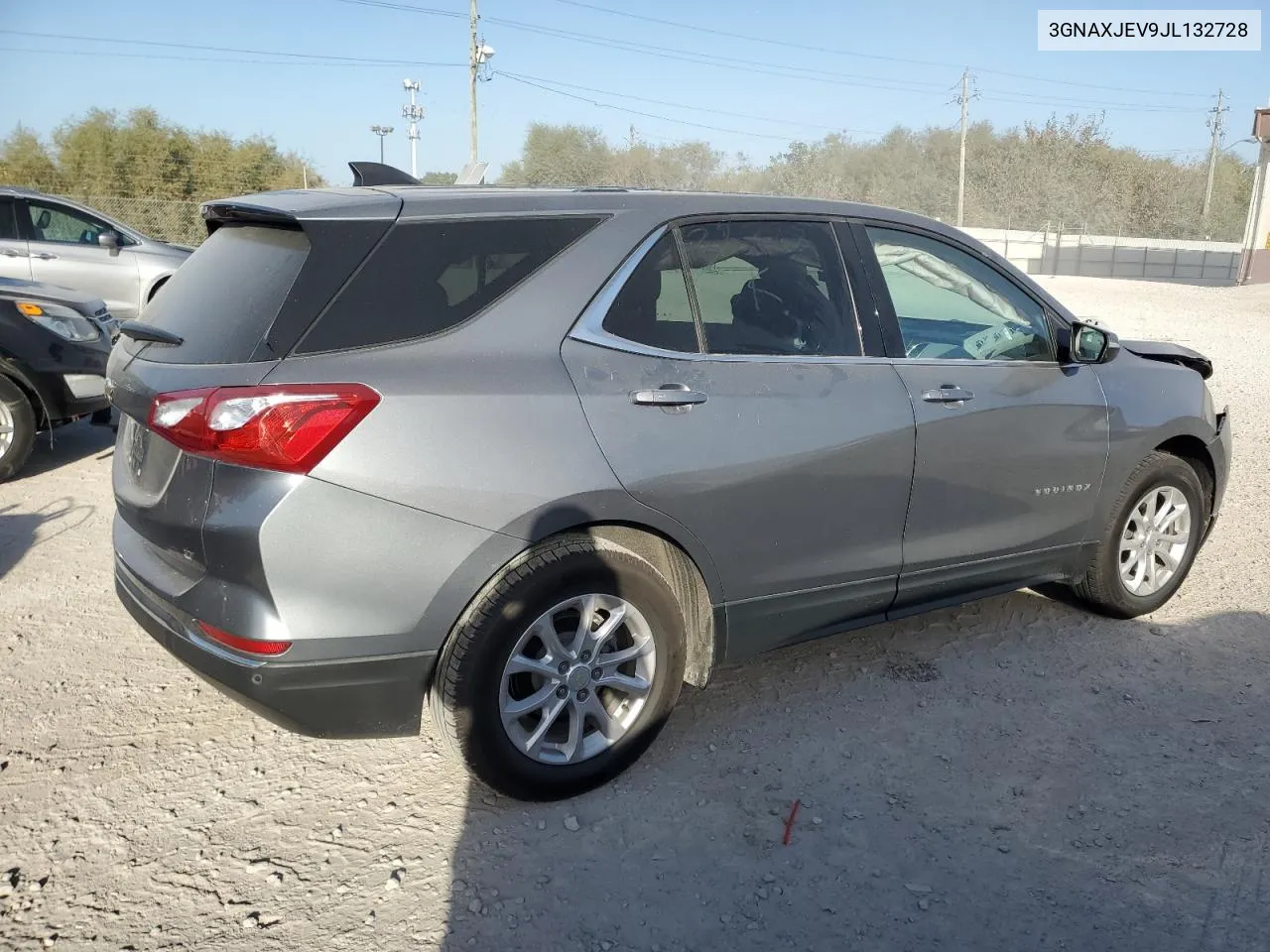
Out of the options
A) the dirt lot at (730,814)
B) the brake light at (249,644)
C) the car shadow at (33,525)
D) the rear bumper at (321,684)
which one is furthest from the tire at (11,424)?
the brake light at (249,644)

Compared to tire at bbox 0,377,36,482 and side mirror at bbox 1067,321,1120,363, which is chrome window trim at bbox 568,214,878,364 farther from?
tire at bbox 0,377,36,482

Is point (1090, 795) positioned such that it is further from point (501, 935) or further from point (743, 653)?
point (501, 935)

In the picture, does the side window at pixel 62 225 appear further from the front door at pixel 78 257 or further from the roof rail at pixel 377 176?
the roof rail at pixel 377 176

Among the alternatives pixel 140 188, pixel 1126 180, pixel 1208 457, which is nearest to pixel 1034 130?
pixel 1126 180

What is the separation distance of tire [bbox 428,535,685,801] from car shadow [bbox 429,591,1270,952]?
0.49ft

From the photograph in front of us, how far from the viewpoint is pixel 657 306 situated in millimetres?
3264

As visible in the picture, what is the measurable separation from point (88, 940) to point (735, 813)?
1.79 metres

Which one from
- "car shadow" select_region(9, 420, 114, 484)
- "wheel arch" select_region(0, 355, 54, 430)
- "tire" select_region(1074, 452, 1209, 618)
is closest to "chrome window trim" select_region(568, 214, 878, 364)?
"tire" select_region(1074, 452, 1209, 618)

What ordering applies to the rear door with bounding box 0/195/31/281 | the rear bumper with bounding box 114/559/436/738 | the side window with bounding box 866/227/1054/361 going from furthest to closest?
the rear door with bounding box 0/195/31/281
the side window with bounding box 866/227/1054/361
the rear bumper with bounding box 114/559/436/738

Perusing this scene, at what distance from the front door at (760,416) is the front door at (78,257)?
980 cm

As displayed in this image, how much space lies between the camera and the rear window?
2.81 m

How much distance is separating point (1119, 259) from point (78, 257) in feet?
140

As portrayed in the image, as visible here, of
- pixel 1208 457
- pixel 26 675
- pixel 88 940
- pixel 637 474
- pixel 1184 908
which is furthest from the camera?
pixel 1208 457

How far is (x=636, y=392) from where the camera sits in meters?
3.11
